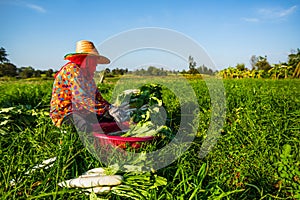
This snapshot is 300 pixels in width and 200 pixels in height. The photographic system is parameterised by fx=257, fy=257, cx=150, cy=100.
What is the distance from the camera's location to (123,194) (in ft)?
4.34

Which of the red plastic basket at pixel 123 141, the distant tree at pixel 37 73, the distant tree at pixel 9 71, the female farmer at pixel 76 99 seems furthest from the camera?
the distant tree at pixel 37 73

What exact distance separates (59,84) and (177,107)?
Answer: 1577mm

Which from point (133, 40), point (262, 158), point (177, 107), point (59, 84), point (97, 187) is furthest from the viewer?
point (177, 107)

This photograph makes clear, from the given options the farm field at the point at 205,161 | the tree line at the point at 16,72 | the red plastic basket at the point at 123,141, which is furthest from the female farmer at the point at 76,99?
the tree line at the point at 16,72

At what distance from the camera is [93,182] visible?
130 cm

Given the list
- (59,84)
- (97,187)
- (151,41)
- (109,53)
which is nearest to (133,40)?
(151,41)

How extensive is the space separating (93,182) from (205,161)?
949 mm

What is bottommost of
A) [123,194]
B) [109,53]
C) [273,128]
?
[123,194]

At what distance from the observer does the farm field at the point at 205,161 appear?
1336 millimetres

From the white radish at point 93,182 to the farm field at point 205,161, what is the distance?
0.04 meters

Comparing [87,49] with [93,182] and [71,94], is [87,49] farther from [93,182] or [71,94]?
[93,182]

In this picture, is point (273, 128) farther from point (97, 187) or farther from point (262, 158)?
point (97, 187)

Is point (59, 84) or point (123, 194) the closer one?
point (123, 194)

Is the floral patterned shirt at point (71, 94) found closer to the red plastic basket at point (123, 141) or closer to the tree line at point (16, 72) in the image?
the red plastic basket at point (123, 141)
